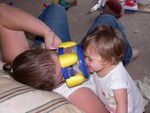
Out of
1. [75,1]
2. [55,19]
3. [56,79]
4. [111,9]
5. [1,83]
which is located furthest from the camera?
[75,1]

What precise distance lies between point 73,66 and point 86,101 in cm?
14

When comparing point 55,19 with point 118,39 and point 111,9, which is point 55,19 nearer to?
point 118,39

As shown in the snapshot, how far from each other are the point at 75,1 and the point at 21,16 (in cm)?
127

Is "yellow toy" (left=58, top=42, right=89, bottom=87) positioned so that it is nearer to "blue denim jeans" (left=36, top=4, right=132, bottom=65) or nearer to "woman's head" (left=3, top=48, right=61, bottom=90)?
"woman's head" (left=3, top=48, right=61, bottom=90)

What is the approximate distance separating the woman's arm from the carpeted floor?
758 mm

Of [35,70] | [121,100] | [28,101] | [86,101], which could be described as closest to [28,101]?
[28,101]

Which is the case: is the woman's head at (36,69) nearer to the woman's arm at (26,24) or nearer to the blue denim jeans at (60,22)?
the woman's arm at (26,24)

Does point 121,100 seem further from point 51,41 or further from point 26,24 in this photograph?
point 26,24

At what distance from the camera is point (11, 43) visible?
1.05 m

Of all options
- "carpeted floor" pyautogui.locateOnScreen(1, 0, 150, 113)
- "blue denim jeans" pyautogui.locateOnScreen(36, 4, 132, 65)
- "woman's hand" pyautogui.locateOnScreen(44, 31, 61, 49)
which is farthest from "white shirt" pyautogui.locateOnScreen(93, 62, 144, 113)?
"carpeted floor" pyautogui.locateOnScreen(1, 0, 150, 113)

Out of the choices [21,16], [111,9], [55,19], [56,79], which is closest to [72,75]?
[56,79]

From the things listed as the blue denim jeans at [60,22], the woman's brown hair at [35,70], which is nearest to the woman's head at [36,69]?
the woman's brown hair at [35,70]

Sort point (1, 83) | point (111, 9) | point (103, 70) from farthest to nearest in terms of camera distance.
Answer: point (111, 9), point (103, 70), point (1, 83)

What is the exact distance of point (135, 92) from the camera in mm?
1057
